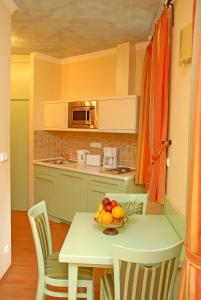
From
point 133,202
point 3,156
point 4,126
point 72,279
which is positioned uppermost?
point 4,126

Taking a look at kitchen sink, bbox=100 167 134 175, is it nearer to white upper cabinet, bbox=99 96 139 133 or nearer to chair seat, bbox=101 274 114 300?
white upper cabinet, bbox=99 96 139 133

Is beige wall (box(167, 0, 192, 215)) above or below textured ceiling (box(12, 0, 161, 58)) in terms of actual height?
below

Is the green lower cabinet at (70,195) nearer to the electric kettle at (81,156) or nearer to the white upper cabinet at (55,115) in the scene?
the electric kettle at (81,156)

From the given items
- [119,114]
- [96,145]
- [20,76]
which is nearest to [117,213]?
[119,114]

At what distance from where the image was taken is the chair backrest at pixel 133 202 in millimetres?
2402

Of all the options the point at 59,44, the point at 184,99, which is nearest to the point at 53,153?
the point at 59,44

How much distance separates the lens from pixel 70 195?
389 cm

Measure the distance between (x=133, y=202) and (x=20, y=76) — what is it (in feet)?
10.2

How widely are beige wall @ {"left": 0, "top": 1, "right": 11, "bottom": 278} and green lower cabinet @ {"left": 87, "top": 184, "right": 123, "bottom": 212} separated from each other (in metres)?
1.16

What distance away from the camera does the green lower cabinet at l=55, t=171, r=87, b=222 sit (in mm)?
3727

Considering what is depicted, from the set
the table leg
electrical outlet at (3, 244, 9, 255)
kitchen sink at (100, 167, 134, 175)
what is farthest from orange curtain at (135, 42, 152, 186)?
the table leg

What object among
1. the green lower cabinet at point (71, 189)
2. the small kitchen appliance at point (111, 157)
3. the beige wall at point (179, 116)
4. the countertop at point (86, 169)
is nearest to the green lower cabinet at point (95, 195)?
the green lower cabinet at point (71, 189)

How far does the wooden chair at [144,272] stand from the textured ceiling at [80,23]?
7.19 ft

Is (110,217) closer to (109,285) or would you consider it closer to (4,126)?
(109,285)
